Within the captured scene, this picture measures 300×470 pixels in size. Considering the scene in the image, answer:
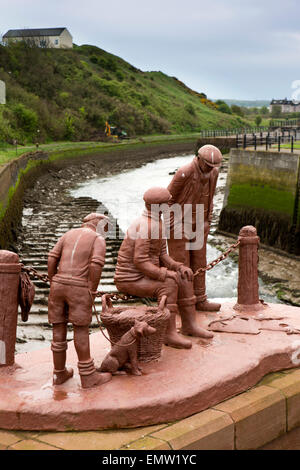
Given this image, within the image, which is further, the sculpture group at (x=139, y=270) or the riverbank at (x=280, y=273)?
the riverbank at (x=280, y=273)

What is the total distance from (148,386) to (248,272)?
276cm

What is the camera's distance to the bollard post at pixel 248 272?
7.96 m

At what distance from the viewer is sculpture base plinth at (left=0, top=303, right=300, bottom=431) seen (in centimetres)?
540

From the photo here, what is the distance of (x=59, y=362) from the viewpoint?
5750 mm

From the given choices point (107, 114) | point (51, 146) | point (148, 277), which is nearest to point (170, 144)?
point (107, 114)

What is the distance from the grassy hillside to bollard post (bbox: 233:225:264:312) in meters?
25.3

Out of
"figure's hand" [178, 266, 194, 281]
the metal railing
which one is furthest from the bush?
"figure's hand" [178, 266, 194, 281]

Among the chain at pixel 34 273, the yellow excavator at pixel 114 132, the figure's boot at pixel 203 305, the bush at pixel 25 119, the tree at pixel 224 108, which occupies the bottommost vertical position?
the figure's boot at pixel 203 305

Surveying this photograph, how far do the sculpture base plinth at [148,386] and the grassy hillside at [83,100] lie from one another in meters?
26.5

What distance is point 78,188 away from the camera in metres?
29.6

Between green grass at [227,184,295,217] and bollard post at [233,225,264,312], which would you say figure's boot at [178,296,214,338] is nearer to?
bollard post at [233,225,264,312]

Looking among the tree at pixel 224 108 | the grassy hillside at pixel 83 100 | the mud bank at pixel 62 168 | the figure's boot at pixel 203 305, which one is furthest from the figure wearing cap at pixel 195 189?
the tree at pixel 224 108

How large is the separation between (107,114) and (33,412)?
5013cm

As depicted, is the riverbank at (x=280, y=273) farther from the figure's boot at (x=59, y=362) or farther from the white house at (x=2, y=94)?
the white house at (x=2, y=94)
